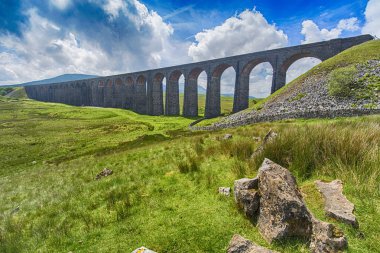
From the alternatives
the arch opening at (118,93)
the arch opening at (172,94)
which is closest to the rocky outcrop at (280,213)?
the arch opening at (172,94)

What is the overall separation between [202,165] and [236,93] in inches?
1584

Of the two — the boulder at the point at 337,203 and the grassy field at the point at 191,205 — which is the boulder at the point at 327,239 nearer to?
the grassy field at the point at 191,205

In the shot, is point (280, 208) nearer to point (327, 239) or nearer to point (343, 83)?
point (327, 239)

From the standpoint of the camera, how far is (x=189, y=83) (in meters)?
58.8

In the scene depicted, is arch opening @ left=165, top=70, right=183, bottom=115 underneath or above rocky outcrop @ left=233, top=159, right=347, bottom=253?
above

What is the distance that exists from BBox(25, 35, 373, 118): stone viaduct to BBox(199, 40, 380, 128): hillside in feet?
26.6

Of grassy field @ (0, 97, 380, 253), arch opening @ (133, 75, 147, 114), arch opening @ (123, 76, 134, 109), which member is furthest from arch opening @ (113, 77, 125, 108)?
grassy field @ (0, 97, 380, 253)

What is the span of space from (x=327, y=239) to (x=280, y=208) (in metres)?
0.83

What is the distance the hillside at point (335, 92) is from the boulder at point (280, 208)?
18033 millimetres

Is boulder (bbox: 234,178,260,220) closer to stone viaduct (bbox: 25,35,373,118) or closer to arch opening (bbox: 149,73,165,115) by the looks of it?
stone viaduct (bbox: 25,35,373,118)

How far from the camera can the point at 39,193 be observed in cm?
1041

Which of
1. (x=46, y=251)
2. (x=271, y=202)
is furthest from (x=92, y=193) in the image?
(x=271, y=202)

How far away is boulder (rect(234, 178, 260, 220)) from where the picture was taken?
4.43m

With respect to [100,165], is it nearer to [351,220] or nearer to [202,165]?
[202,165]
